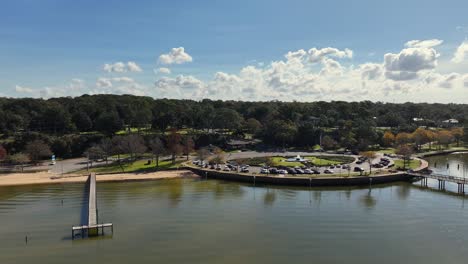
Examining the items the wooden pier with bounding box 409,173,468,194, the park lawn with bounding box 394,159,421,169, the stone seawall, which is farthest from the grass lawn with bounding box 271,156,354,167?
the wooden pier with bounding box 409,173,468,194

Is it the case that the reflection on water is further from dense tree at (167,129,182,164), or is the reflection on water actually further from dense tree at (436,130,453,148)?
dense tree at (436,130,453,148)

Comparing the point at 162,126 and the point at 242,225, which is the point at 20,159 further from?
the point at 242,225

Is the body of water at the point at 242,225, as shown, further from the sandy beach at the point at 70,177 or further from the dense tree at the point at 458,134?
the dense tree at the point at 458,134

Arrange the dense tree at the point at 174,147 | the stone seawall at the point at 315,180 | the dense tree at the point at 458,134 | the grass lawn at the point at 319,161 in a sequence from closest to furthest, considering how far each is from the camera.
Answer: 1. the stone seawall at the point at 315,180
2. the grass lawn at the point at 319,161
3. the dense tree at the point at 174,147
4. the dense tree at the point at 458,134

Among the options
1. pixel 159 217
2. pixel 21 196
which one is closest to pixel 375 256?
pixel 159 217

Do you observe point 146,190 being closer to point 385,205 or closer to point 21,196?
point 21,196

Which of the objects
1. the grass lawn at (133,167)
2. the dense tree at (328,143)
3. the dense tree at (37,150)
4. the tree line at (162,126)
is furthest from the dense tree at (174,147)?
the dense tree at (328,143)
